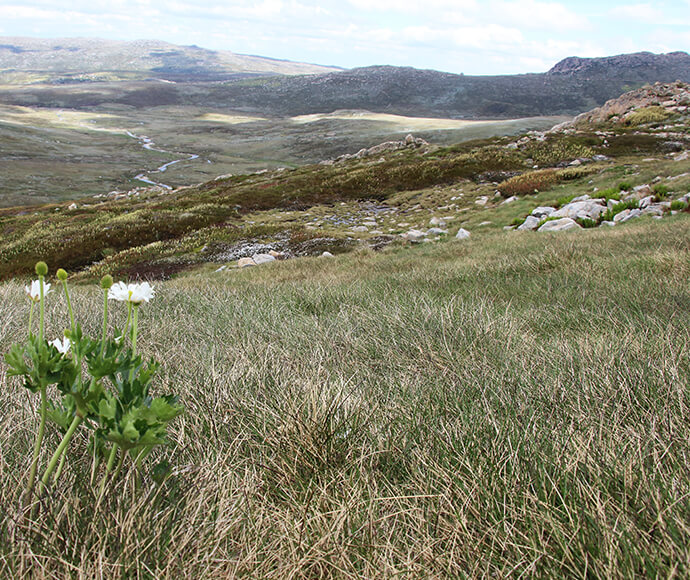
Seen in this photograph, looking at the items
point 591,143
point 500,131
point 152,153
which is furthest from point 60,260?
point 152,153

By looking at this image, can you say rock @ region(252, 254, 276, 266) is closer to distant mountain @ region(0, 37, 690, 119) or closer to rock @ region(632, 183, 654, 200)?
rock @ region(632, 183, 654, 200)

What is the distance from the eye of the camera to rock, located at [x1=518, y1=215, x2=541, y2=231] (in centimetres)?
1414

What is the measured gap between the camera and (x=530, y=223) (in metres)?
14.5

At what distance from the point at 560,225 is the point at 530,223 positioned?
66.3 inches

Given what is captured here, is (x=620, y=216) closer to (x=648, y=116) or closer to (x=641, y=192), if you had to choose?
(x=641, y=192)

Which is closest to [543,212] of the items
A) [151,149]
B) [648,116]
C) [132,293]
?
[132,293]

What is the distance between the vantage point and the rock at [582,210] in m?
14.0

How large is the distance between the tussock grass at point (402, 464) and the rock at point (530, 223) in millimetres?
11277

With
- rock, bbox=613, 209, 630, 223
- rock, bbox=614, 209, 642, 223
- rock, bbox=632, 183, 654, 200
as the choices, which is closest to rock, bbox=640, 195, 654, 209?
rock, bbox=613, 209, 630, 223

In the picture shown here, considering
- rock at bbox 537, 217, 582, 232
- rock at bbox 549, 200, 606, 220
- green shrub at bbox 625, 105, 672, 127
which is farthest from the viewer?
green shrub at bbox 625, 105, 672, 127

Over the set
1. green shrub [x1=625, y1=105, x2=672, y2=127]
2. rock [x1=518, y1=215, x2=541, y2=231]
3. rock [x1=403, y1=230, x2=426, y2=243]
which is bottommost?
rock [x1=403, y1=230, x2=426, y2=243]

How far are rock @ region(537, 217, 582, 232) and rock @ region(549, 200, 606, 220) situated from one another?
3.21ft

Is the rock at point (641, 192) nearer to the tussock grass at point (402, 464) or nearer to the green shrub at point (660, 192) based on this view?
the green shrub at point (660, 192)

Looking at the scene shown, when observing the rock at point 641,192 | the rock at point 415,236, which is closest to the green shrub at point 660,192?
the rock at point 641,192
